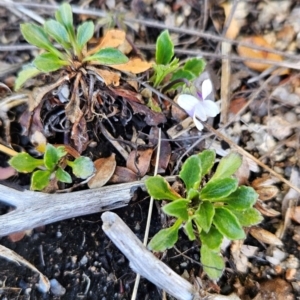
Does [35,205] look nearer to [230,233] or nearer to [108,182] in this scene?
[108,182]

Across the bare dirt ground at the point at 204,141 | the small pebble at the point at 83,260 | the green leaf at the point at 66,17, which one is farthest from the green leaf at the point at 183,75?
the small pebble at the point at 83,260

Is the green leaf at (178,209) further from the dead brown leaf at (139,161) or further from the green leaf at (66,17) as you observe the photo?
the green leaf at (66,17)

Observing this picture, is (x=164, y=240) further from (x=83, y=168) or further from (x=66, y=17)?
(x=66, y=17)

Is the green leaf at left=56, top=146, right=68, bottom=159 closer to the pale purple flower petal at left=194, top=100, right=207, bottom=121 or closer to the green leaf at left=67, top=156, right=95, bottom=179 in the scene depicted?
the green leaf at left=67, top=156, right=95, bottom=179

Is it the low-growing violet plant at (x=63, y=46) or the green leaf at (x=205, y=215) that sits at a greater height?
the low-growing violet plant at (x=63, y=46)

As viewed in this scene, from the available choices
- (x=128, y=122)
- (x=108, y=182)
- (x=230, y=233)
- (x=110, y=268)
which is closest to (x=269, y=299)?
(x=230, y=233)

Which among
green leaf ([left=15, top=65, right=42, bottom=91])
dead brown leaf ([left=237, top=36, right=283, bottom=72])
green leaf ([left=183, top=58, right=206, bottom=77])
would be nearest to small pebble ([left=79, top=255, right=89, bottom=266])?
green leaf ([left=15, top=65, right=42, bottom=91])
